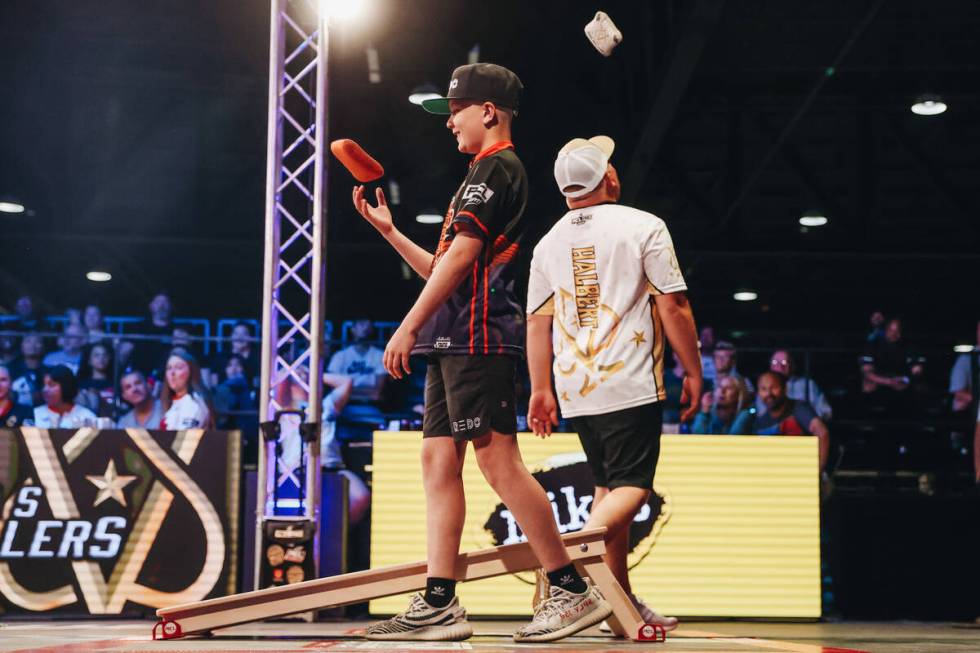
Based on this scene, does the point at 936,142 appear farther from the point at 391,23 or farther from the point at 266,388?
the point at 266,388

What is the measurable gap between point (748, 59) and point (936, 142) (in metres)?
4.72

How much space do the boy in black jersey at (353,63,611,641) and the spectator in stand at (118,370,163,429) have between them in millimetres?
5768

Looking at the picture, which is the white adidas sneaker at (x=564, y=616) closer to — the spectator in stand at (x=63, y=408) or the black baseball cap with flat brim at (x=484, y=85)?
the black baseball cap with flat brim at (x=484, y=85)

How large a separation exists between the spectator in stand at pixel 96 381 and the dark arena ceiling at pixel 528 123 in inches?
147

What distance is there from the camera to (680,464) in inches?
255

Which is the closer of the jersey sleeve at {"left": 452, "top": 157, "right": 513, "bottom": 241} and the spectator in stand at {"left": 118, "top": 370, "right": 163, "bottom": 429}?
the jersey sleeve at {"left": 452, "top": 157, "right": 513, "bottom": 241}

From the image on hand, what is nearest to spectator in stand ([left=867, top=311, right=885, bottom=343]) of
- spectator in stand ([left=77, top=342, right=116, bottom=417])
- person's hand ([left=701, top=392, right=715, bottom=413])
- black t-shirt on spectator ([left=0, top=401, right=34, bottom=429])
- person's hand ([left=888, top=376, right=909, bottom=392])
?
person's hand ([left=888, top=376, right=909, bottom=392])

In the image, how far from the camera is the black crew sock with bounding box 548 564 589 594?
11.6 ft

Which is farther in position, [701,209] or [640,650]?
[701,209]

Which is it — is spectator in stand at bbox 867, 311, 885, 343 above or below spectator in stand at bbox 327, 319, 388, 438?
above

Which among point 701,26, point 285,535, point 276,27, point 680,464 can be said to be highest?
point 701,26

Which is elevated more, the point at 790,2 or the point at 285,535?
the point at 790,2

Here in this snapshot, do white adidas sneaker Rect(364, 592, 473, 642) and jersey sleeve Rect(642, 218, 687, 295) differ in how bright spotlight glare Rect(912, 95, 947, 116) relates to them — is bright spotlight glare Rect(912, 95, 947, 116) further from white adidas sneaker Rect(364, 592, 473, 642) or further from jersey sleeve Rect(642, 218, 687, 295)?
white adidas sneaker Rect(364, 592, 473, 642)

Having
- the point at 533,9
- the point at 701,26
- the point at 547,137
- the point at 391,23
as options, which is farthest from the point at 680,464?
the point at 547,137
